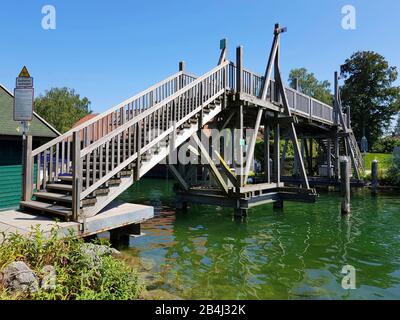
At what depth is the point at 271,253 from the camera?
27.8ft

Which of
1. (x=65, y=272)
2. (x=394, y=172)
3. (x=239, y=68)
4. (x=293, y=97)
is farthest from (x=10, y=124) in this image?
(x=394, y=172)

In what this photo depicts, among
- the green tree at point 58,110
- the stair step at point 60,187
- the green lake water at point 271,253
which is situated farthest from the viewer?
the green tree at point 58,110

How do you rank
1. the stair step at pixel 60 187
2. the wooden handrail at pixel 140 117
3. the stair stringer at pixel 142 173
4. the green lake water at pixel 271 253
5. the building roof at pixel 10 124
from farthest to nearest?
the building roof at pixel 10 124 < the stair step at pixel 60 187 < the stair stringer at pixel 142 173 < the wooden handrail at pixel 140 117 < the green lake water at pixel 271 253

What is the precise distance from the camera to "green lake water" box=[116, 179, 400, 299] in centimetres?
613

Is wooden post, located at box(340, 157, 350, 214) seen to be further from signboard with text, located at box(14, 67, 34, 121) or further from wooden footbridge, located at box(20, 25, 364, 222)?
signboard with text, located at box(14, 67, 34, 121)

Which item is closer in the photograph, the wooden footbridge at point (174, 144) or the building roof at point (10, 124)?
the wooden footbridge at point (174, 144)

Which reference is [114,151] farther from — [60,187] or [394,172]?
[394,172]

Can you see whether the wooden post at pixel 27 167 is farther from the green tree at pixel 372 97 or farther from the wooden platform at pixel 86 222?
the green tree at pixel 372 97

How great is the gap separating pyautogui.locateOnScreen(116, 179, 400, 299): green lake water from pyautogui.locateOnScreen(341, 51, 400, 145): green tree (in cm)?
3708

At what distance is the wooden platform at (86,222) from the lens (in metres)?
6.14

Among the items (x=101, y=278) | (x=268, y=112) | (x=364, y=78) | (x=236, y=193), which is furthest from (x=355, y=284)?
(x=364, y=78)

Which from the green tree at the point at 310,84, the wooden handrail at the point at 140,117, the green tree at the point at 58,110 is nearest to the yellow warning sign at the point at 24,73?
the wooden handrail at the point at 140,117

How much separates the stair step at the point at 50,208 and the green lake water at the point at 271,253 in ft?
6.88

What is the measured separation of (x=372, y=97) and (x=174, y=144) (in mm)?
46222
